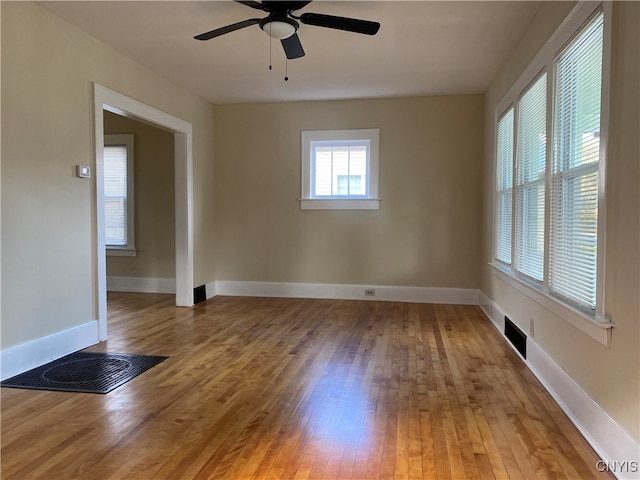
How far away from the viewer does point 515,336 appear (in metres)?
3.60

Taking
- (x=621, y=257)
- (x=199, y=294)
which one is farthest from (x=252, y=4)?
(x=199, y=294)

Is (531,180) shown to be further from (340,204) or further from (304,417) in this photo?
(340,204)

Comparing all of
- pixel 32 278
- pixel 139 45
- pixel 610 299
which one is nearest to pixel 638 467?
pixel 610 299

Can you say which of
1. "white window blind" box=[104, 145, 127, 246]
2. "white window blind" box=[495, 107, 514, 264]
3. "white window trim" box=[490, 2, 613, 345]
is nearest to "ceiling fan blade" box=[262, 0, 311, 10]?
"white window trim" box=[490, 2, 613, 345]

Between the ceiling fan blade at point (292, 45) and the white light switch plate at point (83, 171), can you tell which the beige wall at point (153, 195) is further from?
the ceiling fan blade at point (292, 45)

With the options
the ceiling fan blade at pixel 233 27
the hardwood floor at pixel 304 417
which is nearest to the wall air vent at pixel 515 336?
the hardwood floor at pixel 304 417

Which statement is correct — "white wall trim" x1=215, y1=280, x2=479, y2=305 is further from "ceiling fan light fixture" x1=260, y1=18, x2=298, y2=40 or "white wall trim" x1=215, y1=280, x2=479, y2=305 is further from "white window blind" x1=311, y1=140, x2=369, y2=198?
"ceiling fan light fixture" x1=260, y1=18, x2=298, y2=40

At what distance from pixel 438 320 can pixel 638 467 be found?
2.98 meters

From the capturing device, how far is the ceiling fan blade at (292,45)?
3181mm

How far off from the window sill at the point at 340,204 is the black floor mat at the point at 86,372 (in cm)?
308

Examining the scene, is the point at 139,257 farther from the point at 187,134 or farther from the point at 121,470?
the point at 121,470

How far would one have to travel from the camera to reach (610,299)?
6.48 feet

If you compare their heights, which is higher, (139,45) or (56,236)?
(139,45)

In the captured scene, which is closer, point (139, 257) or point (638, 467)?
point (638, 467)
